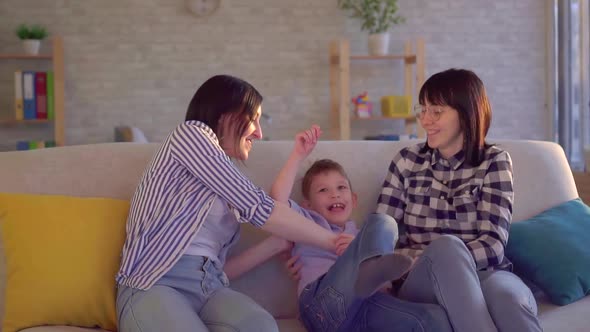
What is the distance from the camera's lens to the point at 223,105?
79.7 inches

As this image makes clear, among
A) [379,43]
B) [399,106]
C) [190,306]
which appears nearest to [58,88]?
[379,43]

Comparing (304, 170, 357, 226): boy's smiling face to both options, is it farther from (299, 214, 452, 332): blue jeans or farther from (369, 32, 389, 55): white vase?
(369, 32, 389, 55): white vase

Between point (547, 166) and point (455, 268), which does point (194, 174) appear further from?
point (547, 166)

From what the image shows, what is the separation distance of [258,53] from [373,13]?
0.97 metres

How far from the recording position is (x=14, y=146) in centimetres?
568

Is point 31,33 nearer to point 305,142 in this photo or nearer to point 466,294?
point 305,142

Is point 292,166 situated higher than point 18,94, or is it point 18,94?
point 18,94

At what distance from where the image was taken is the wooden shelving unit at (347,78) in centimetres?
553

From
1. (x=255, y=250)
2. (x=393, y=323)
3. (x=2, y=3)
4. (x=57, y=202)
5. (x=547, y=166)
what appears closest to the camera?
(x=393, y=323)

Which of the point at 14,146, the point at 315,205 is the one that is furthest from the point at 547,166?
the point at 14,146

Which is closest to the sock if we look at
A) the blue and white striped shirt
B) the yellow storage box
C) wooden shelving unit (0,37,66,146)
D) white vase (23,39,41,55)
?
the blue and white striped shirt

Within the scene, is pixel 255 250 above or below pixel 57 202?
below

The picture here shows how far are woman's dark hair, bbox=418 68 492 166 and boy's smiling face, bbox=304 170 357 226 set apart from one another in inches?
15.2

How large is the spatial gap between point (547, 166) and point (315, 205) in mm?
845
